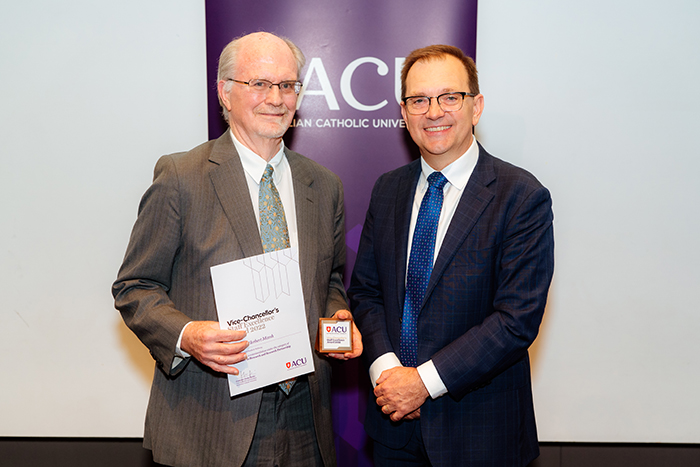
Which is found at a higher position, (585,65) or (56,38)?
(56,38)

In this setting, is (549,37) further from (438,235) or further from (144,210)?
(144,210)

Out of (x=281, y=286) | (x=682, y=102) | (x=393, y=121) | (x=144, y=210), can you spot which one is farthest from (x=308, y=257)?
(x=682, y=102)

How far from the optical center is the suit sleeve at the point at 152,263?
1675mm

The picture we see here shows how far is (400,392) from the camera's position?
1700mm

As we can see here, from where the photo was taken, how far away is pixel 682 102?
2867 mm

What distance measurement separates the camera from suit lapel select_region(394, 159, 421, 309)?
188 cm

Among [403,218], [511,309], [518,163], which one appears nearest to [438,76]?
[403,218]

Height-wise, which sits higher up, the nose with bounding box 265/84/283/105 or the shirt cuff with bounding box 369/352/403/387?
the nose with bounding box 265/84/283/105

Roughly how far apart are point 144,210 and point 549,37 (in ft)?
8.08

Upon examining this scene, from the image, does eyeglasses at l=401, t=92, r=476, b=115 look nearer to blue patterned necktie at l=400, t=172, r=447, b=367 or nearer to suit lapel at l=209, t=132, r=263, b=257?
blue patterned necktie at l=400, t=172, r=447, b=367

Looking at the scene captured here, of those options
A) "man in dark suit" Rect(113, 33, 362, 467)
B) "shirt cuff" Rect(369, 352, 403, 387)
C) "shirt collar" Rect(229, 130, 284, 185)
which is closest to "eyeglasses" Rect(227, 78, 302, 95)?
"man in dark suit" Rect(113, 33, 362, 467)

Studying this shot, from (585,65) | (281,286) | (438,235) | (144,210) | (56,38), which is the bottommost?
(281,286)

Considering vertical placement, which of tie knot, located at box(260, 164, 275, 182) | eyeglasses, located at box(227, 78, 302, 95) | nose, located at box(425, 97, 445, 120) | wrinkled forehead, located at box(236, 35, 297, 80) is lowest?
tie knot, located at box(260, 164, 275, 182)

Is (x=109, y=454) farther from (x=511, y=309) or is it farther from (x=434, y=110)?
(x=434, y=110)
